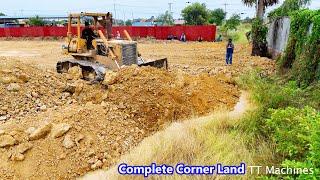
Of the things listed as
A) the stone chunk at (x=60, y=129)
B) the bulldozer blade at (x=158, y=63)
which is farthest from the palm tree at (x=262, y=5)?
the stone chunk at (x=60, y=129)

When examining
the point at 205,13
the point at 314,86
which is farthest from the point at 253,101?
the point at 205,13

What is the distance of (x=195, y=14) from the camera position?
46.5 m

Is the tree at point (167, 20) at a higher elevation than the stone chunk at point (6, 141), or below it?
higher

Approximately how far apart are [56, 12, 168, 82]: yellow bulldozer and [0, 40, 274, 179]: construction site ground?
0.51 m

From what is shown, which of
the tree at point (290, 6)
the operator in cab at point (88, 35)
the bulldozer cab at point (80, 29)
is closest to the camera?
the bulldozer cab at point (80, 29)

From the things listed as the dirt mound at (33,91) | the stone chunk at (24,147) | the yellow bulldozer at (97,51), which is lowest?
the stone chunk at (24,147)

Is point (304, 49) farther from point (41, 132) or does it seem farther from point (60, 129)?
point (41, 132)

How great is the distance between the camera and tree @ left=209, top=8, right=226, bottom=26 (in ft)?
167

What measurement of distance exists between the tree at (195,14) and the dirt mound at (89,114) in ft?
117

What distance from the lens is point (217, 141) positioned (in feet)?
20.3

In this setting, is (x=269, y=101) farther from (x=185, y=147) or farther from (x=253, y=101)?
(x=185, y=147)

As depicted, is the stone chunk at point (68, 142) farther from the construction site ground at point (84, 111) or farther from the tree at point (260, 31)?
the tree at point (260, 31)

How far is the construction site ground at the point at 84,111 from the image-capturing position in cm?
678

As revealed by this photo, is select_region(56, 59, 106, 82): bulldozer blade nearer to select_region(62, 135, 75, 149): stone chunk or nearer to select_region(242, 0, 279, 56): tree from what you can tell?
select_region(62, 135, 75, 149): stone chunk
